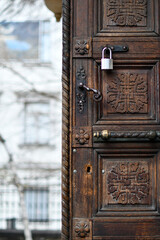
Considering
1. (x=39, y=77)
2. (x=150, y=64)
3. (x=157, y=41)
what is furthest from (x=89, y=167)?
(x=39, y=77)

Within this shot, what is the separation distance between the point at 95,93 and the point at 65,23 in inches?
19.1

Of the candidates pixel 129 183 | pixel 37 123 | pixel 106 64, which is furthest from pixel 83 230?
pixel 37 123

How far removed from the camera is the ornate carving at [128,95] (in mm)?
2250

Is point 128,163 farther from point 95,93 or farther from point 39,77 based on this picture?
point 39,77

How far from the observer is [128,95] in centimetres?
225

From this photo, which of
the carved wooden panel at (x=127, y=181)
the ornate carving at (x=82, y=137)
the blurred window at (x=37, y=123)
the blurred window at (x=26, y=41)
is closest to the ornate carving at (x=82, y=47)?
the ornate carving at (x=82, y=137)

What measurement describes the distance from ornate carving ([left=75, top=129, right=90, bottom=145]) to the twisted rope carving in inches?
2.6

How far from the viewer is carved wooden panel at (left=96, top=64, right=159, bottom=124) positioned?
88.5 inches

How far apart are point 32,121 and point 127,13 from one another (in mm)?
6287

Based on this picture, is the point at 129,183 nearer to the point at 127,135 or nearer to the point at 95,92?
the point at 127,135

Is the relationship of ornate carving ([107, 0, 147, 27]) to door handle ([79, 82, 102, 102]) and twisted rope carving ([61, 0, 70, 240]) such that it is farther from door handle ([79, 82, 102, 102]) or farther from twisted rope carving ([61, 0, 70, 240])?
door handle ([79, 82, 102, 102])

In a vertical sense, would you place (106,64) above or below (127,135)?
above

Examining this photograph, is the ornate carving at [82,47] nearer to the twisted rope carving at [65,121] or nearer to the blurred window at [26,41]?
the twisted rope carving at [65,121]

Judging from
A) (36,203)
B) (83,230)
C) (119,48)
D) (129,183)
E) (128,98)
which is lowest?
(36,203)
